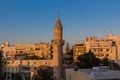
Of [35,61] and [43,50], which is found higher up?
[43,50]

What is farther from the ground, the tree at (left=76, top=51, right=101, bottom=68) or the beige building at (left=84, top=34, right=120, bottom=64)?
the beige building at (left=84, top=34, right=120, bottom=64)

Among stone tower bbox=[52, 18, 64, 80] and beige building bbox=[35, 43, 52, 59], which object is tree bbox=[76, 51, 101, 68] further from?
beige building bbox=[35, 43, 52, 59]

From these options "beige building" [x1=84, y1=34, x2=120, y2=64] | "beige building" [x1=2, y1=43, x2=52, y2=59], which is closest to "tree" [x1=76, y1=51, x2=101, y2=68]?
"beige building" [x1=84, y1=34, x2=120, y2=64]

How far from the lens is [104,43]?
8456 centimetres

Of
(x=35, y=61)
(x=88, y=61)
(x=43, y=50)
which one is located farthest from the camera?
(x=43, y=50)

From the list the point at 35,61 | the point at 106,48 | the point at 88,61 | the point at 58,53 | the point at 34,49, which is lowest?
the point at 35,61

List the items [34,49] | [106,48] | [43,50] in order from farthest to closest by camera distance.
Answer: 1. [34,49]
2. [43,50]
3. [106,48]

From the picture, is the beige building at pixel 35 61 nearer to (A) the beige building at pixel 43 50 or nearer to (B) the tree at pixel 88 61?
(A) the beige building at pixel 43 50

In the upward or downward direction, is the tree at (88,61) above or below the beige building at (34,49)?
below

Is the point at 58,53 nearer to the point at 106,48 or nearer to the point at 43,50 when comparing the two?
the point at 106,48

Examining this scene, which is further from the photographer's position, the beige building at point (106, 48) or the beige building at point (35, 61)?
the beige building at point (106, 48)

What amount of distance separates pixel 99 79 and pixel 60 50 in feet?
101

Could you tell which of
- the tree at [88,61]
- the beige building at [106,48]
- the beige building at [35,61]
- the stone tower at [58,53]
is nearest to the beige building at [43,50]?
the beige building at [35,61]

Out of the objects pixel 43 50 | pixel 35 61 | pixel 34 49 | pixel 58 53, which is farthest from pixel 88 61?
pixel 34 49
